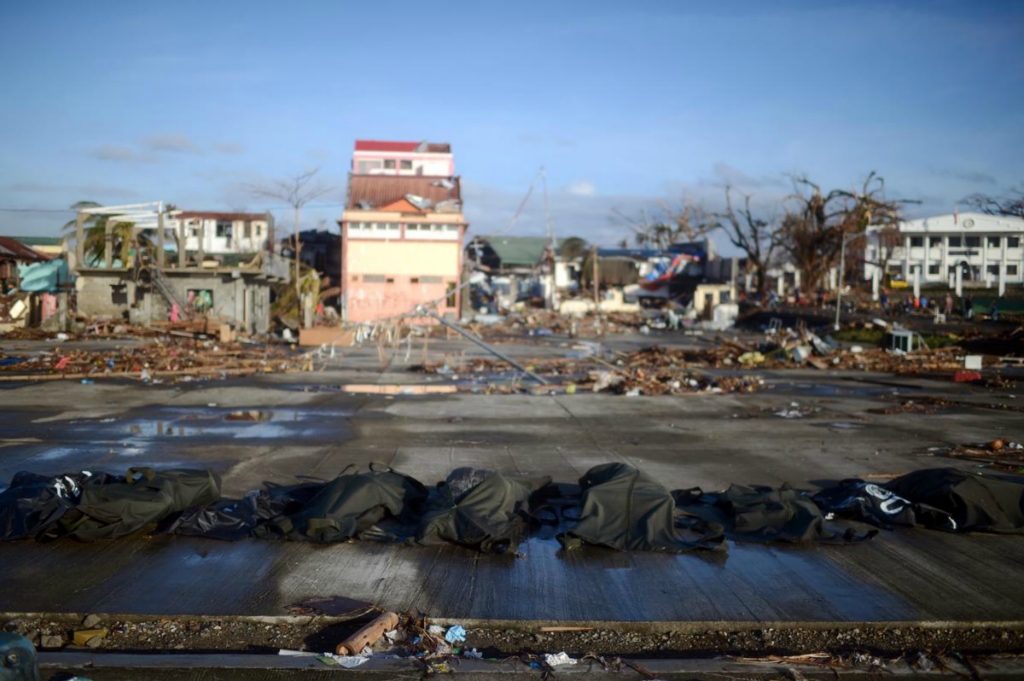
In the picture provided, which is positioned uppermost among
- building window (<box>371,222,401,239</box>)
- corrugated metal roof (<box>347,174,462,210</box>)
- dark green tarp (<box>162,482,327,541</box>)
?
corrugated metal roof (<box>347,174,462,210</box>)

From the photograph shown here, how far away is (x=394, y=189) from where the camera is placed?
55375 millimetres

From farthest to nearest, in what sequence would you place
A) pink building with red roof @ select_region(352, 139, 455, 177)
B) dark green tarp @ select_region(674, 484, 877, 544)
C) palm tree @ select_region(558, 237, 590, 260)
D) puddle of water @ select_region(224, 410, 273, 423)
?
palm tree @ select_region(558, 237, 590, 260)
pink building with red roof @ select_region(352, 139, 455, 177)
puddle of water @ select_region(224, 410, 273, 423)
dark green tarp @ select_region(674, 484, 877, 544)

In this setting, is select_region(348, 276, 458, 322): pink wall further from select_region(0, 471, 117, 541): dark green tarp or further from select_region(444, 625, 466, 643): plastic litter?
select_region(444, 625, 466, 643): plastic litter

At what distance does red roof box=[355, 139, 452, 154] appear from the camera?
201 ft

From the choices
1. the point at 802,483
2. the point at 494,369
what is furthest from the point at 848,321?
the point at 802,483

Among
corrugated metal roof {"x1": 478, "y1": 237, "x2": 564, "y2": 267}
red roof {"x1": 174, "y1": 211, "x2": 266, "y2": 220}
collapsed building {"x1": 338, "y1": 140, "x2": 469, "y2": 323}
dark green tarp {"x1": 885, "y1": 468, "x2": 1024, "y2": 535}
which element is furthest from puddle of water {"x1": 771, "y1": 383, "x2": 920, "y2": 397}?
corrugated metal roof {"x1": 478, "y1": 237, "x2": 564, "y2": 267}

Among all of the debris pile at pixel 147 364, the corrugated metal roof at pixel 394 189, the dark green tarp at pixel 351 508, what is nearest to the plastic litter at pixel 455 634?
the dark green tarp at pixel 351 508

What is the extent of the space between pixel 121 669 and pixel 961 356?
93.2ft

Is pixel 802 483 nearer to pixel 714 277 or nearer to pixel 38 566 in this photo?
Result: pixel 38 566

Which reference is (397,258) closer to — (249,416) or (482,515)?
(249,416)

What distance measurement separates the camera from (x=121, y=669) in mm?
4969

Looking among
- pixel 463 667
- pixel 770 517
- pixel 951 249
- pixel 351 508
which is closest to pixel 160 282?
pixel 351 508

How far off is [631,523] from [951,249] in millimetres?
58355

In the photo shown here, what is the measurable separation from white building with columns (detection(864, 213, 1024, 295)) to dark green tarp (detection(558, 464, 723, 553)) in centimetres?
4829
